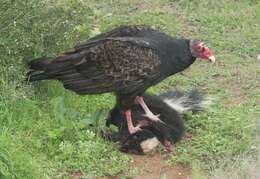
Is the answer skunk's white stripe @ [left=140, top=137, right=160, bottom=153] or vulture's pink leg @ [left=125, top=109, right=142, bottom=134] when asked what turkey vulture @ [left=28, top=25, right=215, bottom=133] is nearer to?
vulture's pink leg @ [left=125, top=109, right=142, bottom=134]

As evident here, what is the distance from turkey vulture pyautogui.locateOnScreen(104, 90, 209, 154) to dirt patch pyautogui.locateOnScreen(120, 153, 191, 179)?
0.10m

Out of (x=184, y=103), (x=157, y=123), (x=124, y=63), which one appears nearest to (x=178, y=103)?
(x=184, y=103)

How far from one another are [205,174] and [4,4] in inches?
89.9

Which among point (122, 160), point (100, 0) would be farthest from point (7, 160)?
point (100, 0)

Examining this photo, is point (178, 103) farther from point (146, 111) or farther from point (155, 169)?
point (155, 169)

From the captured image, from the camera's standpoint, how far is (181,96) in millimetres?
6305

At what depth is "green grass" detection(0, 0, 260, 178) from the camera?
5.27 metres

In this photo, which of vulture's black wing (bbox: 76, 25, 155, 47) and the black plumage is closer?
the black plumage

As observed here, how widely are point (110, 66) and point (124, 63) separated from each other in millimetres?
126

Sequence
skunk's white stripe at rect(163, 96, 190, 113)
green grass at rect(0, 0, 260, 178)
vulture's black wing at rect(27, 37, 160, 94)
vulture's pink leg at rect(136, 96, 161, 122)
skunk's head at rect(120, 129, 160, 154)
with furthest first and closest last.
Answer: skunk's white stripe at rect(163, 96, 190, 113) < vulture's pink leg at rect(136, 96, 161, 122) < skunk's head at rect(120, 129, 160, 154) < vulture's black wing at rect(27, 37, 160, 94) < green grass at rect(0, 0, 260, 178)

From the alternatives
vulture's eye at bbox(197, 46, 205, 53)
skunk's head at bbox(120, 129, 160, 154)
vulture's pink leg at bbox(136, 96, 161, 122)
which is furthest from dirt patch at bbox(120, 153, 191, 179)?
vulture's eye at bbox(197, 46, 205, 53)

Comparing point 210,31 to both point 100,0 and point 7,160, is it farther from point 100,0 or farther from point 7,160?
point 7,160

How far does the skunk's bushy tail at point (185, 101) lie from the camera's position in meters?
6.20

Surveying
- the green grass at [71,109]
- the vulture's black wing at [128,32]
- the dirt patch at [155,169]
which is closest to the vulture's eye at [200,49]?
the vulture's black wing at [128,32]
